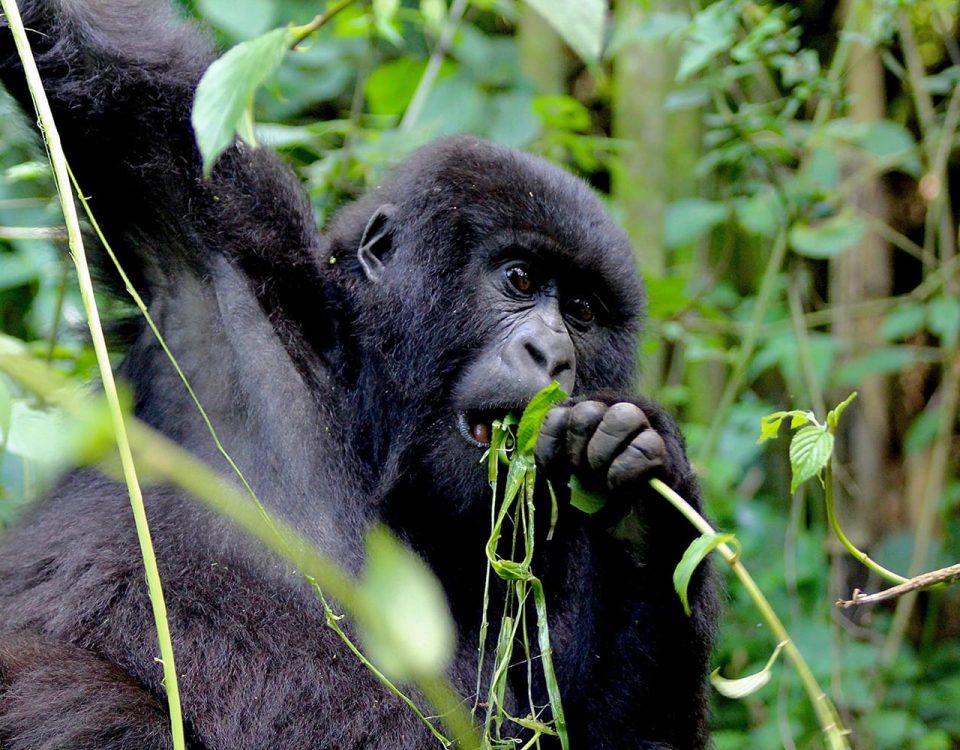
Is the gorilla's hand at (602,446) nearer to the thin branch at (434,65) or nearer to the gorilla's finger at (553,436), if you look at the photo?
the gorilla's finger at (553,436)

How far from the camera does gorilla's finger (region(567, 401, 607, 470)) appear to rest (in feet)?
5.98

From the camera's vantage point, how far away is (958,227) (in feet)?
18.2

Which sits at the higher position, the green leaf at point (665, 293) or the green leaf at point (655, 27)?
the green leaf at point (655, 27)

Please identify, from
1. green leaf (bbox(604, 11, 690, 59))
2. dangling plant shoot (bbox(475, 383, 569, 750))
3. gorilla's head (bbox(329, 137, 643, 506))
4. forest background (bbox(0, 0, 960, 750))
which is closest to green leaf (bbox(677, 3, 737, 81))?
forest background (bbox(0, 0, 960, 750))

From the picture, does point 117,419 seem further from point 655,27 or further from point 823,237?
point 823,237

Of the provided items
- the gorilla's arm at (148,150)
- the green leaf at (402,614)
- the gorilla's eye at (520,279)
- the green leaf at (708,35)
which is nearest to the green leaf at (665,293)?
the green leaf at (708,35)

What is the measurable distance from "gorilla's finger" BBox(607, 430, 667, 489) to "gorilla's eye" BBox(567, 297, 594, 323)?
0.69m

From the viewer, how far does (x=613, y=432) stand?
5.91ft

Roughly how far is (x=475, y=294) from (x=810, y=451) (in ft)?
3.21

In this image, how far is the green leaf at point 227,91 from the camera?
1.55 metres

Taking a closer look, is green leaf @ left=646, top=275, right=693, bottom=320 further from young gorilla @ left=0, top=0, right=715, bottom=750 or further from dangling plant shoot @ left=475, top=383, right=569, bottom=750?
dangling plant shoot @ left=475, top=383, right=569, bottom=750

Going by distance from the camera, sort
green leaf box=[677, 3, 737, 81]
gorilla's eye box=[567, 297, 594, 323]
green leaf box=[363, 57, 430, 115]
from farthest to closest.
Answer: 1. green leaf box=[363, 57, 430, 115]
2. green leaf box=[677, 3, 737, 81]
3. gorilla's eye box=[567, 297, 594, 323]

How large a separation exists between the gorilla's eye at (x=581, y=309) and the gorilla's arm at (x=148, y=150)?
57 cm

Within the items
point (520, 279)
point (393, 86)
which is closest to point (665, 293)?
point (520, 279)
